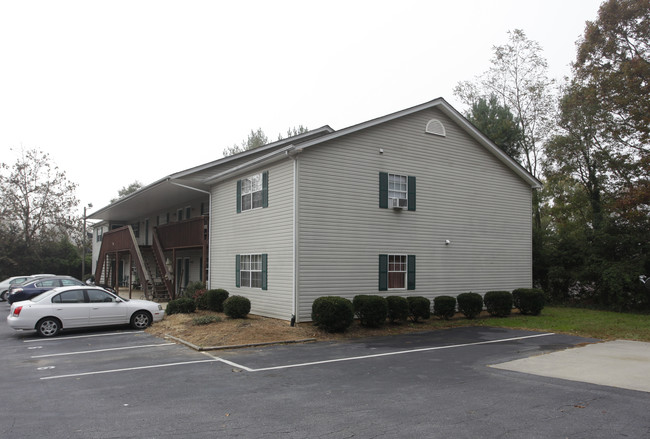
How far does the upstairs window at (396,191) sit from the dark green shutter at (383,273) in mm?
1898

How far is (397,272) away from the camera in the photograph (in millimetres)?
17547

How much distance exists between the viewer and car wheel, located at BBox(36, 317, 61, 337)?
46.7 ft

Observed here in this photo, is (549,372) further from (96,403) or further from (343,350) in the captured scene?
(96,403)

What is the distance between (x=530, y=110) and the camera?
1289 inches

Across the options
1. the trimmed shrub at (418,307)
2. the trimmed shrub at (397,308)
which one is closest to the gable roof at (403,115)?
the trimmed shrub at (397,308)

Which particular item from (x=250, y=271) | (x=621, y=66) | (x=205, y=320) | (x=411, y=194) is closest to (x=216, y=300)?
A: (x=250, y=271)

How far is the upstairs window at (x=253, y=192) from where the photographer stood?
17.4m

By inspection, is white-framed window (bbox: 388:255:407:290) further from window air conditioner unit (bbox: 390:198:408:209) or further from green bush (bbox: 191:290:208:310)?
green bush (bbox: 191:290:208:310)

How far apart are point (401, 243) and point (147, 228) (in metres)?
24.3

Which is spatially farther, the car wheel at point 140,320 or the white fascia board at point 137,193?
the white fascia board at point 137,193

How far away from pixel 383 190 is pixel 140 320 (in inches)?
369

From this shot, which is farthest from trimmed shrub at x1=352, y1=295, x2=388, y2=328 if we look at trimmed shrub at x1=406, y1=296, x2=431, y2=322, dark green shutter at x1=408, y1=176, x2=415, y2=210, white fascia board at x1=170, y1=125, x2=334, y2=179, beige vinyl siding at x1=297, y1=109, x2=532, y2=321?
white fascia board at x1=170, y1=125, x2=334, y2=179

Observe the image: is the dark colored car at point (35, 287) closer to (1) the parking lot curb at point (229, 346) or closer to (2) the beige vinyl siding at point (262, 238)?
(2) the beige vinyl siding at point (262, 238)

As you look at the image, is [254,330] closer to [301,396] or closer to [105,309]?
[105,309]
